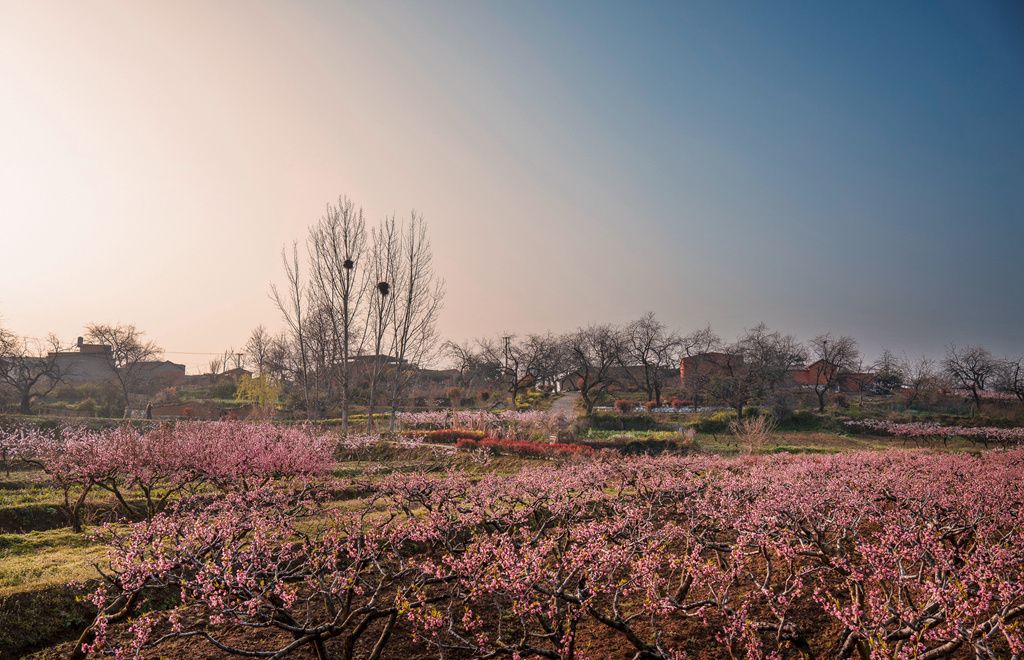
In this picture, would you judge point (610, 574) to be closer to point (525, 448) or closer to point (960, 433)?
point (525, 448)

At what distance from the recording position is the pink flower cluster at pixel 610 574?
466 cm

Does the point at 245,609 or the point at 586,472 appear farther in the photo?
the point at 586,472

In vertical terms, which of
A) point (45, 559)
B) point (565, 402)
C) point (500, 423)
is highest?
point (565, 402)

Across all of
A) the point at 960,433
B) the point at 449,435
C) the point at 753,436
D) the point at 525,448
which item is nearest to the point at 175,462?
the point at 525,448

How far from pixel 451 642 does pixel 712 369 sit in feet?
168

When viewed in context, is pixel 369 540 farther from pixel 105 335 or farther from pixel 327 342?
pixel 105 335

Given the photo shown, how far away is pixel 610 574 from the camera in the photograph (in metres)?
4.82

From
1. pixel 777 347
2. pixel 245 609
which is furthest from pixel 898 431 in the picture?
pixel 245 609

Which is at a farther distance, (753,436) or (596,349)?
(596,349)

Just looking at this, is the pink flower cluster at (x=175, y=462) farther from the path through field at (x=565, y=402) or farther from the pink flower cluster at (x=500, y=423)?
the path through field at (x=565, y=402)

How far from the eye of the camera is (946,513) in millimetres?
7578

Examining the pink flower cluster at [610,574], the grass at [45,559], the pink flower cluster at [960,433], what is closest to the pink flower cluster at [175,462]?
the grass at [45,559]

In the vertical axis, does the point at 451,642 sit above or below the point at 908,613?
below

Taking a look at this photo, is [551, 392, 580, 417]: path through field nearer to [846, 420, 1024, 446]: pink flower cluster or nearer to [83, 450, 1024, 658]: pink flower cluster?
[846, 420, 1024, 446]: pink flower cluster
